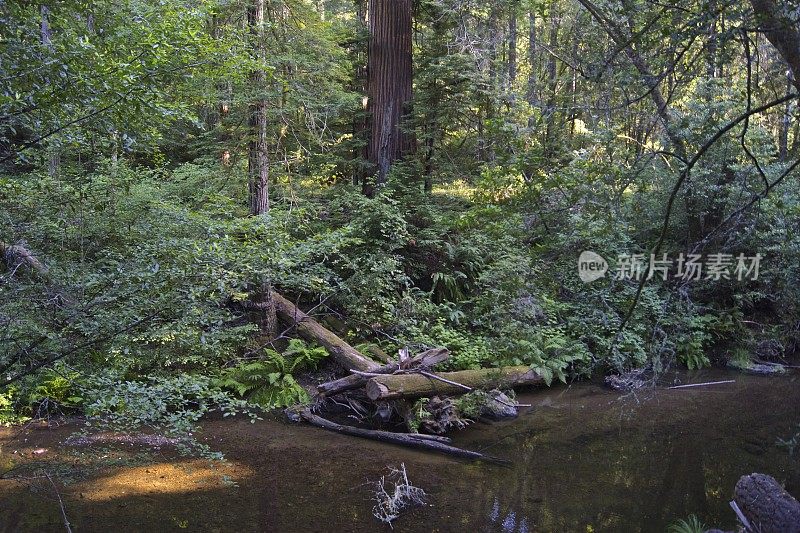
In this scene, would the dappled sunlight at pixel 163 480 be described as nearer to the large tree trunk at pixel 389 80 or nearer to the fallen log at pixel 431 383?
the fallen log at pixel 431 383

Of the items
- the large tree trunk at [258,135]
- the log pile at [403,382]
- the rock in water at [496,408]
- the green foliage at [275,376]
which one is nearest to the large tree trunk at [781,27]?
the log pile at [403,382]

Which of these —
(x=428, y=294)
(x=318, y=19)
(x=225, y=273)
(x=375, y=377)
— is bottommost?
(x=375, y=377)

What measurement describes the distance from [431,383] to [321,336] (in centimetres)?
226

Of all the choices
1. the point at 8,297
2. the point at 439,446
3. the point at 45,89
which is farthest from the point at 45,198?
the point at 439,446

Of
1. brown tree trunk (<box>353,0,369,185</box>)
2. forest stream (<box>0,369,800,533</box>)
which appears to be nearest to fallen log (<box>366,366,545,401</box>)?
forest stream (<box>0,369,800,533</box>)

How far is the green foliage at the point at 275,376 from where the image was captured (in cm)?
838

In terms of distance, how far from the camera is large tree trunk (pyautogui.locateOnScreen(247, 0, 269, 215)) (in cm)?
941

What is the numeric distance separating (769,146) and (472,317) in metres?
5.34

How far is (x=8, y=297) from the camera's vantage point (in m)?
4.00

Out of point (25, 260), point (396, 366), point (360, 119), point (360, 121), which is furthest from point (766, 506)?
point (360, 121)

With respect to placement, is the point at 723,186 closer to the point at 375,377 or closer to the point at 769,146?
the point at 769,146

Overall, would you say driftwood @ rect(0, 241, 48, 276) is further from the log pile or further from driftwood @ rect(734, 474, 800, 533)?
driftwood @ rect(734, 474, 800, 533)

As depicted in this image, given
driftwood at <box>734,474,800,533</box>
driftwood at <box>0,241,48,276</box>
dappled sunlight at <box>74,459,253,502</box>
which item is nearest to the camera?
driftwood at <box>734,474,800,533</box>

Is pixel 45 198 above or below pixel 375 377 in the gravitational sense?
above
